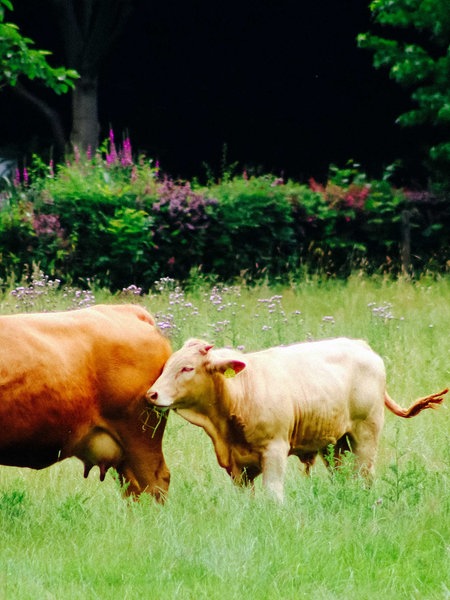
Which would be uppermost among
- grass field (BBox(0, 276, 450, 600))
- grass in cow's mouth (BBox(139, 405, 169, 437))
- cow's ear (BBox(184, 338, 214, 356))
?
cow's ear (BBox(184, 338, 214, 356))

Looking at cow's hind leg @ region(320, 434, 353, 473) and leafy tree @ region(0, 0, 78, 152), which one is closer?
cow's hind leg @ region(320, 434, 353, 473)

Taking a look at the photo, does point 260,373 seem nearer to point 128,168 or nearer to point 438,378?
point 438,378

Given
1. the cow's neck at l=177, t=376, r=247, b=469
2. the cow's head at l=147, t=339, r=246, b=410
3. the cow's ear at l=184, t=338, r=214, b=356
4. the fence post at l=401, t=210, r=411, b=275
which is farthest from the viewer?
the fence post at l=401, t=210, r=411, b=275

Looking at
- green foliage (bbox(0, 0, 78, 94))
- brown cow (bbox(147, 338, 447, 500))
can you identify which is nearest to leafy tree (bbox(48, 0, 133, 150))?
green foliage (bbox(0, 0, 78, 94))

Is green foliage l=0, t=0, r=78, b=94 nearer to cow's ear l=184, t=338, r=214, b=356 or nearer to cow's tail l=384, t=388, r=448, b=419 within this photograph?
cow's tail l=384, t=388, r=448, b=419

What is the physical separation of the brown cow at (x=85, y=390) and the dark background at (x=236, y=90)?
1491cm

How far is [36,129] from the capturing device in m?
20.4

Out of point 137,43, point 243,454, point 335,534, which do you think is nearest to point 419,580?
point 335,534

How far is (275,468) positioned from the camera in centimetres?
525

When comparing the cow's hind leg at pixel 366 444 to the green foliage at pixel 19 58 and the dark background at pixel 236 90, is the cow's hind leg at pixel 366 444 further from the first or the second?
the dark background at pixel 236 90

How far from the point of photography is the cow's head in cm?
505

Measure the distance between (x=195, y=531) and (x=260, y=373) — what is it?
0.96m

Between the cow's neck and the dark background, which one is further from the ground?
the dark background

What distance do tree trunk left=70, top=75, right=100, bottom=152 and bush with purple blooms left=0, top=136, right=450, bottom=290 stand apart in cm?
329
